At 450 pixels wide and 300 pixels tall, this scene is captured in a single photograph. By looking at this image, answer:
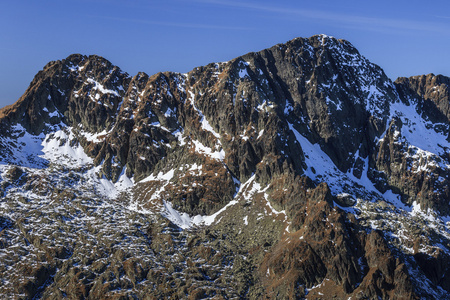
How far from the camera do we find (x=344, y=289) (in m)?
199

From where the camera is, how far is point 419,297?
198 metres

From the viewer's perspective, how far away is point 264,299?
199 m

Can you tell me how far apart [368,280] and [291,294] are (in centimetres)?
2890

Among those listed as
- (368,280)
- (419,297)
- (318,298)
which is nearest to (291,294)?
(318,298)

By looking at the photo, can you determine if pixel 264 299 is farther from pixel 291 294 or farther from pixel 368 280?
pixel 368 280

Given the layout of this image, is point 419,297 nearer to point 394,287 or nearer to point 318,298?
point 394,287

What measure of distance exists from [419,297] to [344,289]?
1089 inches

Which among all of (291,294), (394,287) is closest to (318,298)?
(291,294)

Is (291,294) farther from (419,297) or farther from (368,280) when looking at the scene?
(419,297)

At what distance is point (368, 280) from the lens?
199000 millimetres

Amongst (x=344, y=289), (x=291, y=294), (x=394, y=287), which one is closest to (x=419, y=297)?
(x=394, y=287)

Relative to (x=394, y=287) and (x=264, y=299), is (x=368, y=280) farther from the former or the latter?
(x=264, y=299)

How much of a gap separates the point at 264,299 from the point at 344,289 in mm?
29704

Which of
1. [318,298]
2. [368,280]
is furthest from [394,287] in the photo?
[318,298]
